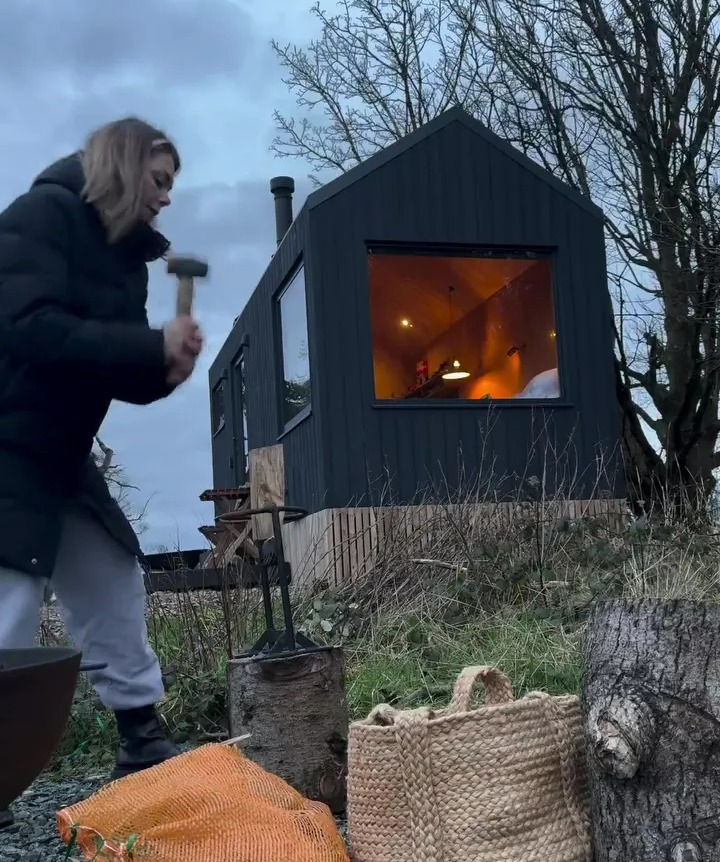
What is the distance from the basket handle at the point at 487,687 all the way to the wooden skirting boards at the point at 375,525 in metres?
3.84

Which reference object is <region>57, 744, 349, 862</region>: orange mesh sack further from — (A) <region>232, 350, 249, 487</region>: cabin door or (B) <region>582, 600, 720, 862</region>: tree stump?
(A) <region>232, 350, 249, 487</region>: cabin door

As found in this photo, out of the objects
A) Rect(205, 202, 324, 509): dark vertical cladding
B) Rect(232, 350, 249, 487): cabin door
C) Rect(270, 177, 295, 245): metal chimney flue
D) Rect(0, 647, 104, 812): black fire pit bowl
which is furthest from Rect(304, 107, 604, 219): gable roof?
Rect(0, 647, 104, 812): black fire pit bowl

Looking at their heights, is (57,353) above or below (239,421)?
below

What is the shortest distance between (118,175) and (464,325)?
8072 mm

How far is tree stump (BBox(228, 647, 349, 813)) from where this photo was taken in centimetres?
326

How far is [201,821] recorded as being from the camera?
2.49 meters

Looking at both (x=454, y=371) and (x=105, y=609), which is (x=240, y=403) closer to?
(x=454, y=371)

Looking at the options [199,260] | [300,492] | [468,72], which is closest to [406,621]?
[199,260]

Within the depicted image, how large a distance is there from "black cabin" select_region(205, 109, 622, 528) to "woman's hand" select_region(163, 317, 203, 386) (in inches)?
211

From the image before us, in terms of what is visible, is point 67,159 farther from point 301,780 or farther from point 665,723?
point 665,723

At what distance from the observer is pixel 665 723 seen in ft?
7.50

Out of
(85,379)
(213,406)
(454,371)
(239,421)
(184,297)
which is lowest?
(85,379)

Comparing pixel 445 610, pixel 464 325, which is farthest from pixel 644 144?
pixel 445 610

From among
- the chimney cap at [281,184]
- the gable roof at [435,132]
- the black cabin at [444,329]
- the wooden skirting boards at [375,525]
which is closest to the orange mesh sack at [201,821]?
the wooden skirting boards at [375,525]
